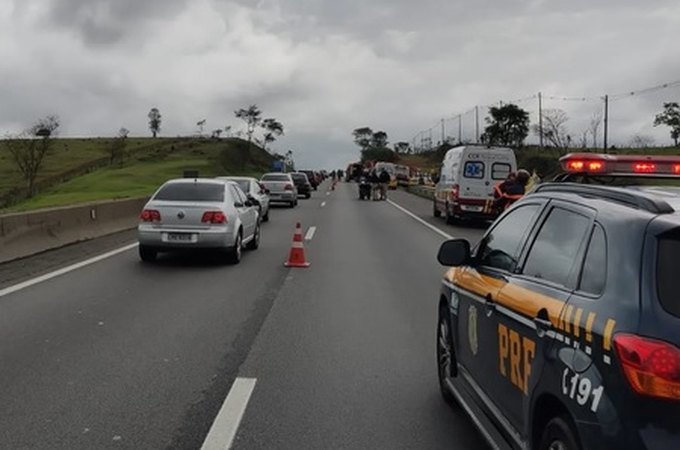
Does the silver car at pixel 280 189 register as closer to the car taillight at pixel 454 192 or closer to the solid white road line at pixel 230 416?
the car taillight at pixel 454 192

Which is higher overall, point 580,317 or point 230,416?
point 580,317

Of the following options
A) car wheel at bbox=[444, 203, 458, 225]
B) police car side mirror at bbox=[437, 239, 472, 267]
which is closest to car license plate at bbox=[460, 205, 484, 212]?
car wheel at bbox=[444, 203, 458, 225]

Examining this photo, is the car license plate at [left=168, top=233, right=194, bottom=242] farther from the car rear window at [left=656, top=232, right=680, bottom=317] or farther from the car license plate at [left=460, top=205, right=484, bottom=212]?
the car license plate at [left=460, top=205, right=484, bottom=212]

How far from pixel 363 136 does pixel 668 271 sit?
7098 inches

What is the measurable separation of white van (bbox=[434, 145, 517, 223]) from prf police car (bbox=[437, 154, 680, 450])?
766 inches

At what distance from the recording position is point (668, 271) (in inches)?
116

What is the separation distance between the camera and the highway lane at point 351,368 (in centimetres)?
521

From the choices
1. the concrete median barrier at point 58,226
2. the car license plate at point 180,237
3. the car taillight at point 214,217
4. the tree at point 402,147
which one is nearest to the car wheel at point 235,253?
the car taillight at point 214,217

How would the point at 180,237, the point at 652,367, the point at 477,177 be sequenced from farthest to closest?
the point at 477,177 < the point at 180,237 < the point at 652,367

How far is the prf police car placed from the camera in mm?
2760

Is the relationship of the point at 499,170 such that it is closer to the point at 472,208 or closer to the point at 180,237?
the point at 472,208

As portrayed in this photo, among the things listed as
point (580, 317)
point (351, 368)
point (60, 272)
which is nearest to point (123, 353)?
point (351, 368)

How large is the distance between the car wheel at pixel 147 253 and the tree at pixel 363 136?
541ft

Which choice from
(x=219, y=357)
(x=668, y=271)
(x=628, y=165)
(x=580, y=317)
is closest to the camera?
(x=668, y=271)
